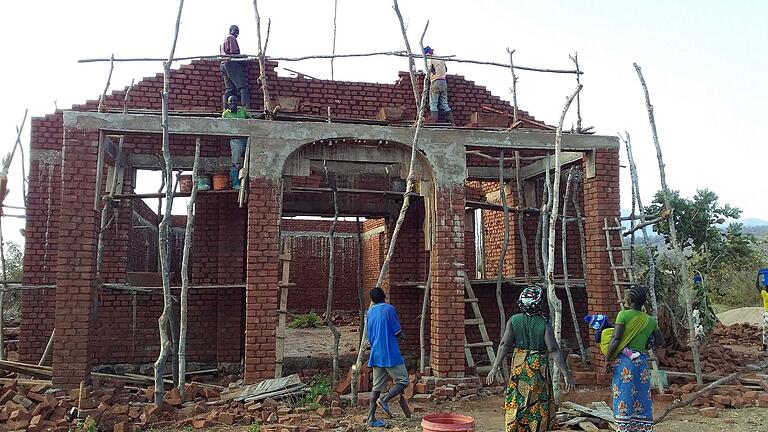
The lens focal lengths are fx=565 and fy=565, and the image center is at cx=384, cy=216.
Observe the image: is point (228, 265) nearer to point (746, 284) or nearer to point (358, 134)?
point (358, 134)

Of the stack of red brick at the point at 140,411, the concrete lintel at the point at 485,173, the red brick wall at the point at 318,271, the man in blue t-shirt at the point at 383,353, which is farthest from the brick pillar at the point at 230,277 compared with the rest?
the red brick wall at the point at 318,271

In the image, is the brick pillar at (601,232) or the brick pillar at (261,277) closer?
the brick pillar at (261,277)

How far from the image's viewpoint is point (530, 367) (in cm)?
450

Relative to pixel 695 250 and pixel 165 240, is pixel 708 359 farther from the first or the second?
pixel 165 240

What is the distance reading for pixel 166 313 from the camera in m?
6.74

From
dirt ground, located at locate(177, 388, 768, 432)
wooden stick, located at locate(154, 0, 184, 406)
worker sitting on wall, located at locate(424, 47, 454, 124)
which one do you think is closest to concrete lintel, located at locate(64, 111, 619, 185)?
wooden stick, located at locate(154, 0, 184, 406)

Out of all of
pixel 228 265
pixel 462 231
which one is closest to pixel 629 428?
pixel 462 231

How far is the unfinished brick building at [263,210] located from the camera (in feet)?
24.0

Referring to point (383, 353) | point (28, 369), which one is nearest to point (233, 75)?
point (28, 369)

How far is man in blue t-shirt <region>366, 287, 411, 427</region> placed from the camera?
6.12m

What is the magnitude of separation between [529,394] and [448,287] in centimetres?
352

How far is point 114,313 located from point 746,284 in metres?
21.1

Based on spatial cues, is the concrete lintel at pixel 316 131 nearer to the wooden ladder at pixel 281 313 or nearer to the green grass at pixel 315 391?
the wooden ladder at pixel 281 313

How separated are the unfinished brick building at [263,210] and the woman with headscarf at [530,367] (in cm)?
330
